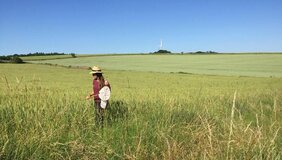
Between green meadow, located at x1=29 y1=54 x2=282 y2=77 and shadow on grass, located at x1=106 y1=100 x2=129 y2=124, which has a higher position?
shadow on grass, located at x1=106 y1=100 x2=129 y2=124

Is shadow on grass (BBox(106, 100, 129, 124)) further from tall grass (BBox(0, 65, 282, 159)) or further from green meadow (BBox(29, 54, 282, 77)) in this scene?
green meadow (BBox(29, 54, 282, 77))

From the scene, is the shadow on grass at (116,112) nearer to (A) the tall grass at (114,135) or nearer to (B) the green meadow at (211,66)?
(A) the tall grass at (114,135)

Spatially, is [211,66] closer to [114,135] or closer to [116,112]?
[116,112]

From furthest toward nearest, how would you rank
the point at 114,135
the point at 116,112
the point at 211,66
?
the point at 211,66
the point at 116,112
the point at 114,135

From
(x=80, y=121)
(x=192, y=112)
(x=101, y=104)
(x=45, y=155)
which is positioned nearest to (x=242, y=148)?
(x=45, y=155)

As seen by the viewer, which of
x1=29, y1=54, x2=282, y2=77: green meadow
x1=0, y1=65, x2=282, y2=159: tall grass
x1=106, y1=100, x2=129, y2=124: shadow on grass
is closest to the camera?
x1=0, y1=65, x2=282, y2=159: tall grass

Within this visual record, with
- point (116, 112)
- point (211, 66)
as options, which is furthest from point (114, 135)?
point (211, 66)

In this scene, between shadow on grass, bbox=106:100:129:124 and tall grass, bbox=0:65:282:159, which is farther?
shadow on grass, bbox=106:100:129:124

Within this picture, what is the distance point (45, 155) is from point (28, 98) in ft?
7.20

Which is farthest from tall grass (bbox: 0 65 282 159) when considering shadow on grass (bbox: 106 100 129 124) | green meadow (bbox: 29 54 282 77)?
green meadow (bbox: 29 54 282 77)

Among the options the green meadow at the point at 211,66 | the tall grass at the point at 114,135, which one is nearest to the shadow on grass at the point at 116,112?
Answer: the tall grass at the point at 114,135

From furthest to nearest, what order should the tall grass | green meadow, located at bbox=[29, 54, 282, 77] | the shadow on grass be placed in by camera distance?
green meadow, located at bbox=[29, 54, 282, 77], the shadow on grass, the tall grass

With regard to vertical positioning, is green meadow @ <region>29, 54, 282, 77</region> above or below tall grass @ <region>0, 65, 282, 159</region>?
below

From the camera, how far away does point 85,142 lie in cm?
575
